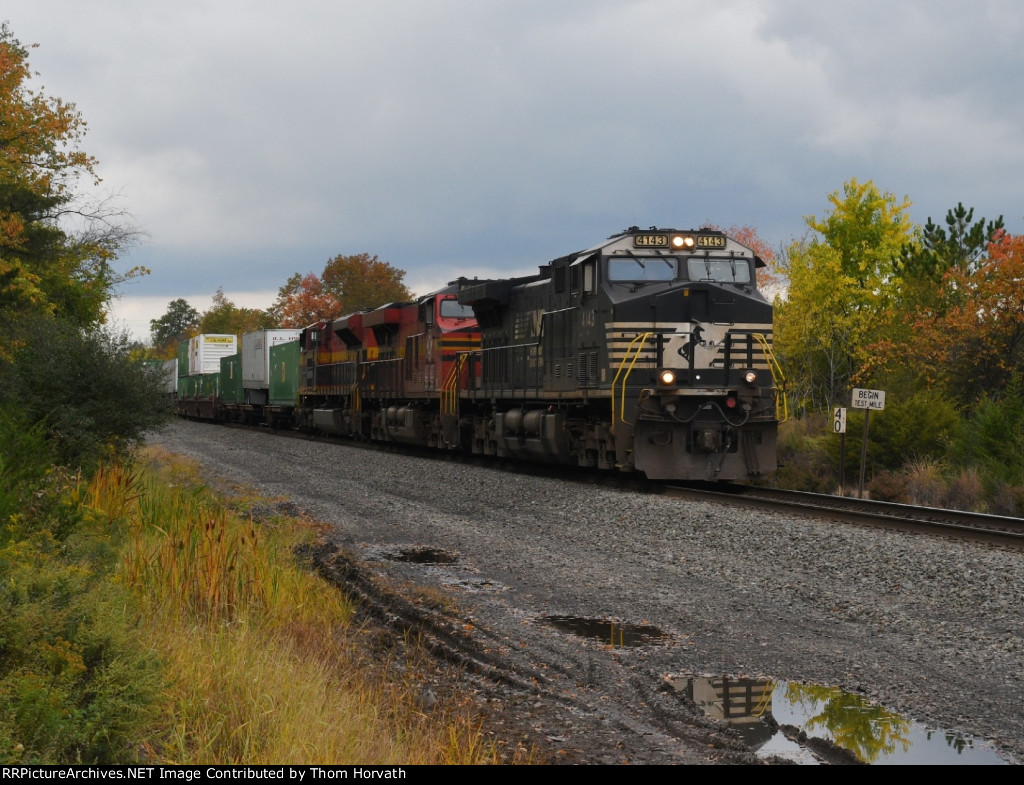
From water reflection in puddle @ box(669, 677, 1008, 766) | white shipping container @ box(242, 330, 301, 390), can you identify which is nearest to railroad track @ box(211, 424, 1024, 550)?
water reflection in puddle @ box(669, 677, 1008, 766)

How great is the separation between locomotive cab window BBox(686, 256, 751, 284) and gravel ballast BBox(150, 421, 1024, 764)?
12.8ft

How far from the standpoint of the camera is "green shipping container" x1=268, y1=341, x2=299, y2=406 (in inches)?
1500

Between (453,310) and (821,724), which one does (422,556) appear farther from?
(453,310)

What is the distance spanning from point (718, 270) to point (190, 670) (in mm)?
12995

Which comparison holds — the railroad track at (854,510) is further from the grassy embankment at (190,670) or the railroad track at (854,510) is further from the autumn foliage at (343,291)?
the autumn foliage at (343,291)

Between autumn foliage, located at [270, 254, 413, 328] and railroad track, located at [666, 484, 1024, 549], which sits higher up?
autumn foliage, located at [270, 254, 413, 328]

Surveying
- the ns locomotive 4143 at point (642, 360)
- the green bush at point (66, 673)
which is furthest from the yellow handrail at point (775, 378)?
the green bush at point (66, 673)

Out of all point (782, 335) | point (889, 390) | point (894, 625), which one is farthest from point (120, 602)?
point (782, 335)

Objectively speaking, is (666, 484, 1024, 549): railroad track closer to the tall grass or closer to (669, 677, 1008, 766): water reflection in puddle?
(669, 677, 1008, 766): water reflection in puddle

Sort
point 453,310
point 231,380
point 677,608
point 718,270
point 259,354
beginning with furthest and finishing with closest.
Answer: point 231,380, point 259,354, point 453,310, point 718,270, point 677,608

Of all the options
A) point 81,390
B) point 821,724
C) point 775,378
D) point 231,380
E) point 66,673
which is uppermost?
point 231,380

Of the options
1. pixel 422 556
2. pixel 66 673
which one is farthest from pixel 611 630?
pixel 66 673

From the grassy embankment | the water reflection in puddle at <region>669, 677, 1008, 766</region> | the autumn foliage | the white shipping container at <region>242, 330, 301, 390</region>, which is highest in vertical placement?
the autumn foliage

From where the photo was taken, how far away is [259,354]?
138ft
